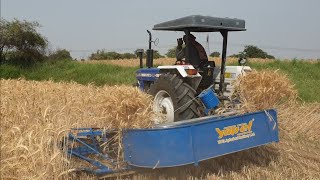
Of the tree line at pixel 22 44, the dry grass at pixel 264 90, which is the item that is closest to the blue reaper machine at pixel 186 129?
the dry grass at pixel 264 90

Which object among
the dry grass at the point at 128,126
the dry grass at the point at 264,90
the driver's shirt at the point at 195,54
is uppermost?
the driver's shirt at the point at 195,54

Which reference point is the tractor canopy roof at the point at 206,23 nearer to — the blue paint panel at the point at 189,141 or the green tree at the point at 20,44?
the blue paint panel at the point at 189,141

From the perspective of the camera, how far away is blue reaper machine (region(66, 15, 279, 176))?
4.11m

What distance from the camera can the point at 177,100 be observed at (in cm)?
525

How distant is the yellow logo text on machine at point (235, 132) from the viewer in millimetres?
4363

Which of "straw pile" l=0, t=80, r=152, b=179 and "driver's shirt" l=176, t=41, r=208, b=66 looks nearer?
"straw pile" l=0, t=80, r=152, b=179

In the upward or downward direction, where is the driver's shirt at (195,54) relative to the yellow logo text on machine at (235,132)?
upward

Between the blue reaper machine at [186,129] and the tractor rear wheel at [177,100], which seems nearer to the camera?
the blue reaper machine at [186,129]

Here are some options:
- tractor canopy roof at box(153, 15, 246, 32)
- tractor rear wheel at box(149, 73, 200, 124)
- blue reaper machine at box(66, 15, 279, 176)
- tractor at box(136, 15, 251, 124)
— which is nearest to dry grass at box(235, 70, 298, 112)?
blue reaper machine at box(66, 15, 279, 176)

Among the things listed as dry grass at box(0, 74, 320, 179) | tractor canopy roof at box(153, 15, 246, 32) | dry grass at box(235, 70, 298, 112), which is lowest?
dry grass at box(0, 74, 320, 179)

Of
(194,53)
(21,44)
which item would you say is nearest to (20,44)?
(21,44)

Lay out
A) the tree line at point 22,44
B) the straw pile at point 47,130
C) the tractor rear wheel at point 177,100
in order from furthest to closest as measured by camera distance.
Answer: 1. the tree line at point 22,44
2. the tractor rear wheel at point 177,100
3. the straw pile at point 47,130

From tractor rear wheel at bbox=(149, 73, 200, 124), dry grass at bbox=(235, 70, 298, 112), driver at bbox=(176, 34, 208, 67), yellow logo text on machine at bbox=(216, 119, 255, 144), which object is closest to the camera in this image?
yellow logo text on machine at bbox=(216, 119, 255, 144)

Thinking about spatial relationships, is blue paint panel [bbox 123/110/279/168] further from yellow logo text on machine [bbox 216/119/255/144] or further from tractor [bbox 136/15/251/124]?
tractor [bbox 136/15/251/124]
